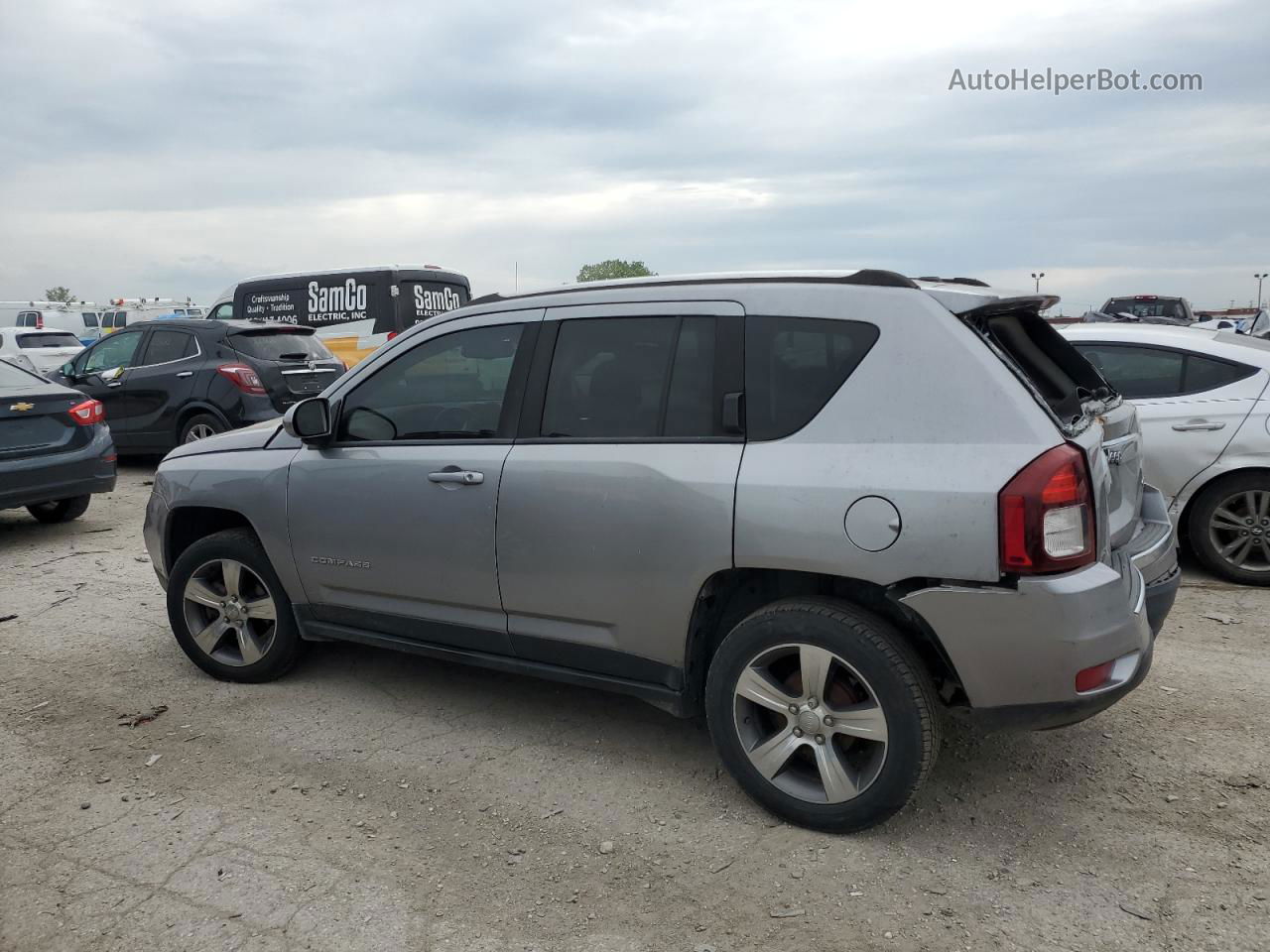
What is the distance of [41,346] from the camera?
75.3 ft

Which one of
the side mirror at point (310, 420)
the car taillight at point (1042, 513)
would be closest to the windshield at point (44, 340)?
the side mirror at point (310, 420)

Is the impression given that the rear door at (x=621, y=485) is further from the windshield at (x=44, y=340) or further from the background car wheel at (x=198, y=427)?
the windshield at (x=44, y=340)

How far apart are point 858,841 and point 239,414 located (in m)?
8.91

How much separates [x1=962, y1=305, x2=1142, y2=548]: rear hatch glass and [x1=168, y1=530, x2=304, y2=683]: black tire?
3.18m

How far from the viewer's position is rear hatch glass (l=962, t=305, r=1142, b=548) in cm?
312

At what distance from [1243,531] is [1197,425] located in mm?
684

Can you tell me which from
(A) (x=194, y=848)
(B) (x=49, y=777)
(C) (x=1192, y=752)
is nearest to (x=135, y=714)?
(B) (x=49, y=777)

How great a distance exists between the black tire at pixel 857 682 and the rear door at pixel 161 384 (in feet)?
29.8

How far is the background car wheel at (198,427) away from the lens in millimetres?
10727

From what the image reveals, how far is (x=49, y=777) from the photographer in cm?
385

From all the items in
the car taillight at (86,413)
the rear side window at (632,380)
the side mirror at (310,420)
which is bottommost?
the car taillight at (86,413)

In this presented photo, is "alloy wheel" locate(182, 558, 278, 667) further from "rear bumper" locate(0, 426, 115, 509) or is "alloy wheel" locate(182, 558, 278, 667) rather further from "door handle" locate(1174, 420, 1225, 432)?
"door handle" locate(1174, 420, 1225, 432)

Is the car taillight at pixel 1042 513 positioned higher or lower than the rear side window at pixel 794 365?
lower

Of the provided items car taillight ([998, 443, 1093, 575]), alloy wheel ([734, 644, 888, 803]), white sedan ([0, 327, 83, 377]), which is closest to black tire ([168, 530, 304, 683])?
alloy wheel ([734, 644, 888, 803])
